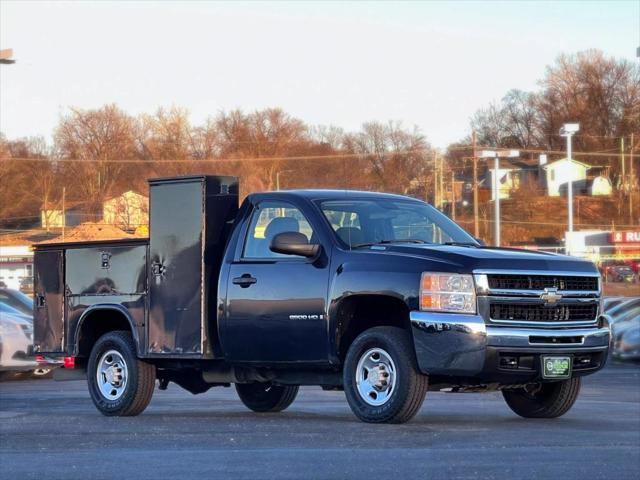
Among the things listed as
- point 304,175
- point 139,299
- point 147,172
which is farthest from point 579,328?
point 304,175

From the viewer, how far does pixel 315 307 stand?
1170 centimetres

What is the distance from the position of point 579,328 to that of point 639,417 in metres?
1.62

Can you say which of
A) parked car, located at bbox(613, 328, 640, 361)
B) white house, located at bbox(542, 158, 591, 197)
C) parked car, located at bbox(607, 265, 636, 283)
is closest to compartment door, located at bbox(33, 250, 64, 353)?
parked car, located at bbox(613, 328, 640, 361)

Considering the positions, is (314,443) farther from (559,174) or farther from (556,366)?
(559,174)

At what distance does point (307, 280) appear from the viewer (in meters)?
11.8

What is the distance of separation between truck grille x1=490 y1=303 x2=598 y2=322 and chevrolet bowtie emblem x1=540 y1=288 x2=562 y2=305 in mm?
52

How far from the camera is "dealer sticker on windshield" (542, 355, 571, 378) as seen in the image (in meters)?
11.1

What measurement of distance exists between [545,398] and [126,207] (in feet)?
261

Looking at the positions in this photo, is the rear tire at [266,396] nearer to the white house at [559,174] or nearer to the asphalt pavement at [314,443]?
the asphalt pavement at [314,443]

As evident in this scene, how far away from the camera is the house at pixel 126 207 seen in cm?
8711

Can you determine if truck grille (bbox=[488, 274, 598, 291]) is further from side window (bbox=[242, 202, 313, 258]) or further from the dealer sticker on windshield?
side window (bbox=[242, 202, 313, 258])

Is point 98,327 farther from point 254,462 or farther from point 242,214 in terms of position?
point 254,462

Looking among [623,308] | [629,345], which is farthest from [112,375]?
[623,308]

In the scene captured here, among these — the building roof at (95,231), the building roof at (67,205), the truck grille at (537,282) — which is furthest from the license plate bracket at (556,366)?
the building roof at (67,205)
